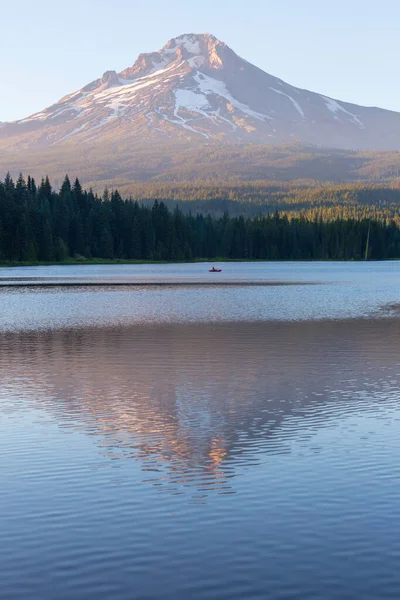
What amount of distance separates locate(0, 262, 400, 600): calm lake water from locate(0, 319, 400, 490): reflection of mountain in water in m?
0.08

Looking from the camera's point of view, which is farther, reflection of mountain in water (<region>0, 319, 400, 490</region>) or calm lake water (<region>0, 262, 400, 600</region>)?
reflection of mountain in water (<region>0, 319, 400, 490</region>)

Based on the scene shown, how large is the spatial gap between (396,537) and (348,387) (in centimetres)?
1572

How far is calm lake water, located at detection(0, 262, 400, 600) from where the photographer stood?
42.7 feet

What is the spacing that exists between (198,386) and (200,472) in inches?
484

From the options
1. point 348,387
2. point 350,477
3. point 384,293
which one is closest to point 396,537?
point 350,477

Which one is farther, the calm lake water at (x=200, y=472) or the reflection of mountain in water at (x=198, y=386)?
Result: the reflection of mountain in water at (x=198, y=386)

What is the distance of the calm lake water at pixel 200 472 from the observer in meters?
13.0

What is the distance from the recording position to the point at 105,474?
1827 cm

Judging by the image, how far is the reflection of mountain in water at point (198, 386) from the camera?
68.9ft

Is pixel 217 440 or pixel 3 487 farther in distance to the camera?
pixel 217 440

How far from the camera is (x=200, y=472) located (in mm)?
18484

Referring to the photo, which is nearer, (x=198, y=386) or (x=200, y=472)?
(x=200, y=472)

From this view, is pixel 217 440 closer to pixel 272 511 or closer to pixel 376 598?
pixel 272 511

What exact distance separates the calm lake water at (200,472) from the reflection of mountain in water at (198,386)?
0.08 m
